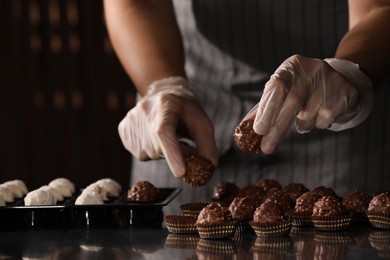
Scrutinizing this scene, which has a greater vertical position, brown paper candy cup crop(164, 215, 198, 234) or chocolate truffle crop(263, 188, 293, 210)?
chocolate truffle crop(263, 188, 293, 210)

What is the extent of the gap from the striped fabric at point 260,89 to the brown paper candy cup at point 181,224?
89 cm

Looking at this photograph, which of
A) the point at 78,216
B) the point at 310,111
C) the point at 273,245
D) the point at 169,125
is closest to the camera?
the point at 273,245

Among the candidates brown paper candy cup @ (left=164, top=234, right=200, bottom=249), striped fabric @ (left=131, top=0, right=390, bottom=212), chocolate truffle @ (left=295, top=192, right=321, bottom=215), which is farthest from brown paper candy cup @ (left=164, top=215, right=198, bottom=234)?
striped fabric @ (left=131, top=0, right=390, bottom=212)

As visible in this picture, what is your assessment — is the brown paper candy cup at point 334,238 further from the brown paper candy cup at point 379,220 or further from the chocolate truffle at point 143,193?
the chocolate truffle at point 143,193

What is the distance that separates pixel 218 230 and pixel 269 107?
14.6 inches

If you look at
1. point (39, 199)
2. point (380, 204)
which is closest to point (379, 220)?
point (380, 204)

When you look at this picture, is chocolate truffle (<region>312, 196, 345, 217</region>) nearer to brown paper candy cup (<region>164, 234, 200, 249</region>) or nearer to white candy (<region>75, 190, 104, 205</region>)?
brown paper candy cup (<region>164, 234, 200, 249</region>)

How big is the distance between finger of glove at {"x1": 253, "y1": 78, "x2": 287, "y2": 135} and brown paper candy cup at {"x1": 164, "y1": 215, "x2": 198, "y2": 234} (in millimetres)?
294

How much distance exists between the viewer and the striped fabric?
2.77 meters

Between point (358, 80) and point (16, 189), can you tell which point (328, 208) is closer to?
point (358, 80)

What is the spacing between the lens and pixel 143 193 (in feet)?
7.14

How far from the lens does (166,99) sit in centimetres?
238

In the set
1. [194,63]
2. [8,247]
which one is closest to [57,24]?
[194,63]

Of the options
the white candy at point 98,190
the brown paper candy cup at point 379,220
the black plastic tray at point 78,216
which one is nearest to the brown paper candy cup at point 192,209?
the black plastic tray at point 78,216
